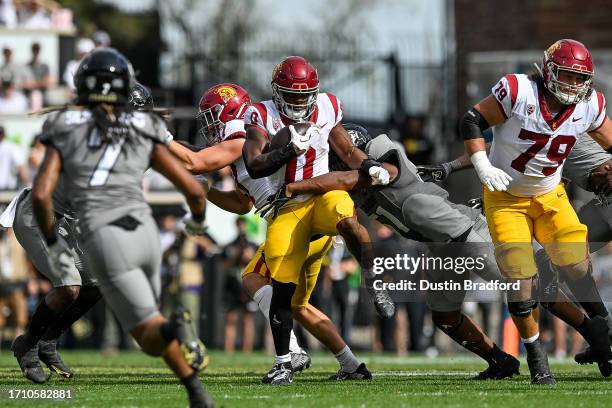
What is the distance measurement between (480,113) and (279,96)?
130 centimetres

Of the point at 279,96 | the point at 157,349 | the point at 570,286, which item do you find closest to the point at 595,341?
the point at 570,286

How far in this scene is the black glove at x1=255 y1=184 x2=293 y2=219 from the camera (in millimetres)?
8164

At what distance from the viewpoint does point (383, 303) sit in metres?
7.99

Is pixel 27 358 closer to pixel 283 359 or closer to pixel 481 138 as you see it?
pixel 283 359

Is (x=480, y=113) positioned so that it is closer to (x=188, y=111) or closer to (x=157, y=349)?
(x=157, y=349)

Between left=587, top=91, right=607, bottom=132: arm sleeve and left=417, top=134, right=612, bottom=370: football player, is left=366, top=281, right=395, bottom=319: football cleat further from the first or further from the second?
left=587, top=91, right=607, bottom=132: arm sleeve

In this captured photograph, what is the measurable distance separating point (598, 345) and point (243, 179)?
2.62 meters

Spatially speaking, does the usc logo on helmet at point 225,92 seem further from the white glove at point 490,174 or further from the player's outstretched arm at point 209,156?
the white glove at point 490,174

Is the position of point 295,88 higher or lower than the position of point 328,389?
higher

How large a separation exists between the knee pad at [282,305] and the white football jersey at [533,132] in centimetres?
162

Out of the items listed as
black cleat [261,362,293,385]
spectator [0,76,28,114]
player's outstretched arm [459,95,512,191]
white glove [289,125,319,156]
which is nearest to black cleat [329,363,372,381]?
black cleat [261,362,293,385]

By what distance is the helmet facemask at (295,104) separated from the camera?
8.00 meters

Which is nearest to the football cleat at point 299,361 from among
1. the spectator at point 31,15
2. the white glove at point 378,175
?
the white glove at point 378,175

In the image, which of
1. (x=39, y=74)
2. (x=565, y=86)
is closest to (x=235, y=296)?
(x=39, y=74)
